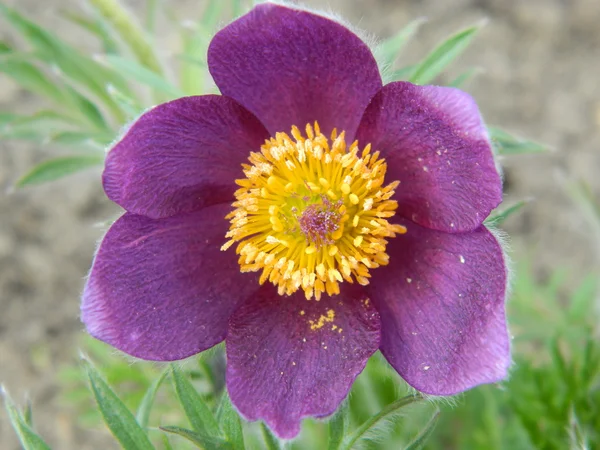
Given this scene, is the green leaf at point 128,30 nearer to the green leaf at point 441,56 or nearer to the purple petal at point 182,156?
the purple petal at point 182,156

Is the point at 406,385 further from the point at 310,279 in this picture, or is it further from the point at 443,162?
the point at 443,162

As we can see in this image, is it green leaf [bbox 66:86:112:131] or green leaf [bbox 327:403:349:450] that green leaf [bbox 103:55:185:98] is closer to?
green leaf [bbox 66:86:112:131]

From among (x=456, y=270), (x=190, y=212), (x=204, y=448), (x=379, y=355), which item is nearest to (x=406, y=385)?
(x=379, y=355)

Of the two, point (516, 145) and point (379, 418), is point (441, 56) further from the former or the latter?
point (379, 418)

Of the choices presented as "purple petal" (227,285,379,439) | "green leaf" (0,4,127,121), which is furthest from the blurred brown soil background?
"purple petal" (227,285,379,439)

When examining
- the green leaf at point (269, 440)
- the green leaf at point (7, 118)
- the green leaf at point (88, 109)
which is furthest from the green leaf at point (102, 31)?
the green leaf at point (269, 440)
